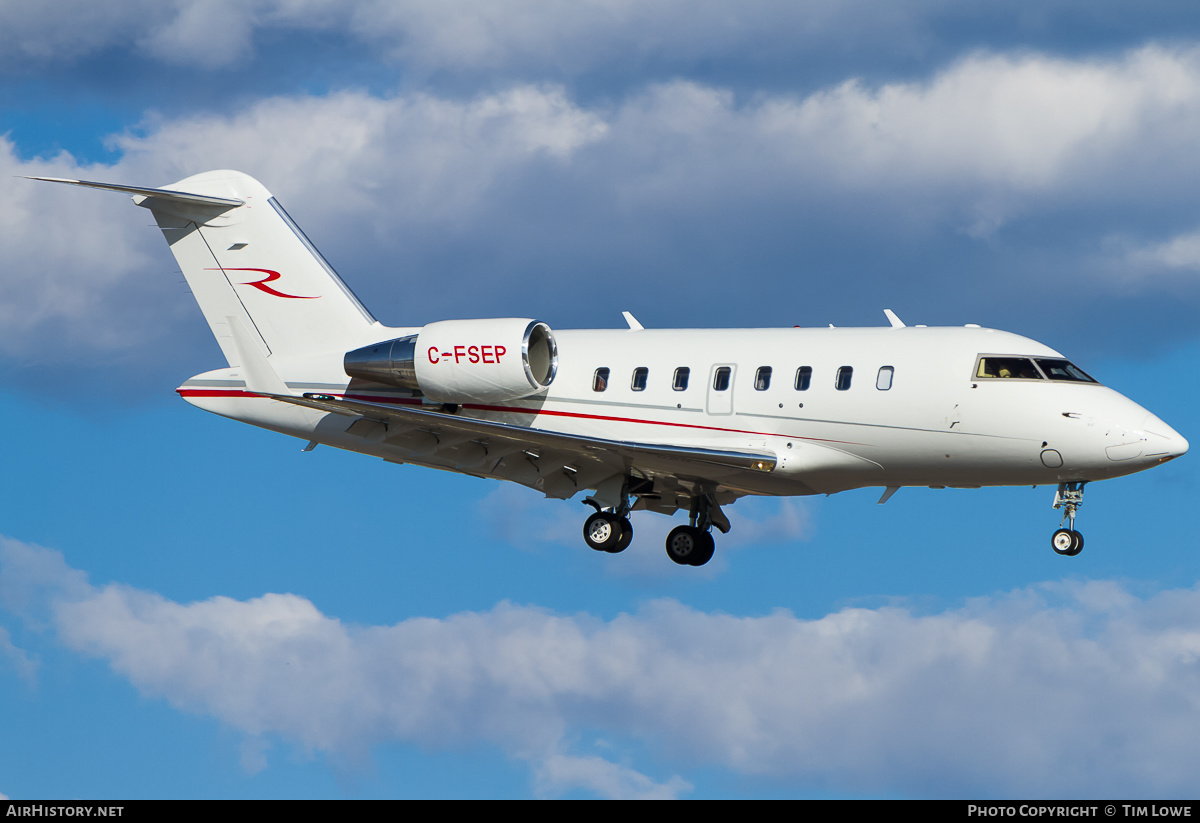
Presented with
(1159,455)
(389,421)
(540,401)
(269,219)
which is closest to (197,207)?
(269,219)

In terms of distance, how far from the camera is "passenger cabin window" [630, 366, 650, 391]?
27769 mm

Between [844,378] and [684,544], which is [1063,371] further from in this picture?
[684,544]

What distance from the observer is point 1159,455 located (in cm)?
2412

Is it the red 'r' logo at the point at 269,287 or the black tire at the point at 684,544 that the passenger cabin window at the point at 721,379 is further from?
the red 'r' logo at the point at 269,287

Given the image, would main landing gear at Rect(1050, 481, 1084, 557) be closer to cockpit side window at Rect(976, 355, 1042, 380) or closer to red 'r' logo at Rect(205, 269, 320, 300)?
cockpit side window at Rect(976, 355, 1042, 380)

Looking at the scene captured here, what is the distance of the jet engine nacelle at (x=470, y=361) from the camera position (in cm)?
2741

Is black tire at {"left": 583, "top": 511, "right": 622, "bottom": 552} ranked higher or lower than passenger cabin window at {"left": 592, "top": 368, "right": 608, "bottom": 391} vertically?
lower

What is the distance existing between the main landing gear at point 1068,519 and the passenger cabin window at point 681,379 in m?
7.14

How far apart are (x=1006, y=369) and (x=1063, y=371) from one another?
3.39 ft

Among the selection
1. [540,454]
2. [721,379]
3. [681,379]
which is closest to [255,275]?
[540,454]

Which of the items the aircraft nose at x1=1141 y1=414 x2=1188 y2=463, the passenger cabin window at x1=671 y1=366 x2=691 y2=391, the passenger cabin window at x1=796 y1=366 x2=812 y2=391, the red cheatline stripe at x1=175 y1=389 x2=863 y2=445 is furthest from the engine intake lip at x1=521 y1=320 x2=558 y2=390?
the aircraft nose at x1=1141 y1=414 x2=1188 y2=463

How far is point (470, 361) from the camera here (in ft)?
90.2

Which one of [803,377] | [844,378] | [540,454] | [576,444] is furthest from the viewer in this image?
[540,454]

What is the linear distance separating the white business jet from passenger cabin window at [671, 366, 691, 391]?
0.08 ft
